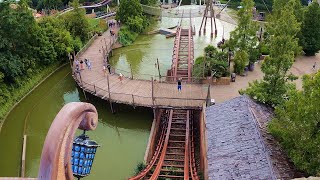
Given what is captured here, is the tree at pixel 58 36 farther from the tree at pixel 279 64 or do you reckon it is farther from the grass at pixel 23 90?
the tree at pixel 279 64

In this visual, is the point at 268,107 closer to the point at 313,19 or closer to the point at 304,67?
the point at 304,67

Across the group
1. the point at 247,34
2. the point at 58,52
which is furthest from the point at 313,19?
the point at 58,52

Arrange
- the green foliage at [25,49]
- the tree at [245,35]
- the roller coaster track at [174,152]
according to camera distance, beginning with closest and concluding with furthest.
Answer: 1. the roller coaster track at [174,152]
2. the green foliage at [25,49]
3. the tree at [245,35]

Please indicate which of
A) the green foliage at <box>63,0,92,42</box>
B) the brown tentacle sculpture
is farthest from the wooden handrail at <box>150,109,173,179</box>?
the green foliage at <box>63,0,92,42</box>

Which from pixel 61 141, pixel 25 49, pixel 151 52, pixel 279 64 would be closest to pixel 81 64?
pixel 25 49

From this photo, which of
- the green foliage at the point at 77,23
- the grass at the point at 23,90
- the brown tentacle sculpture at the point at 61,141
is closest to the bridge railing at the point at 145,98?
the grass at the point at 23,90

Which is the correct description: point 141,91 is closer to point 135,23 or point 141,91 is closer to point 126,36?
point 126,36
